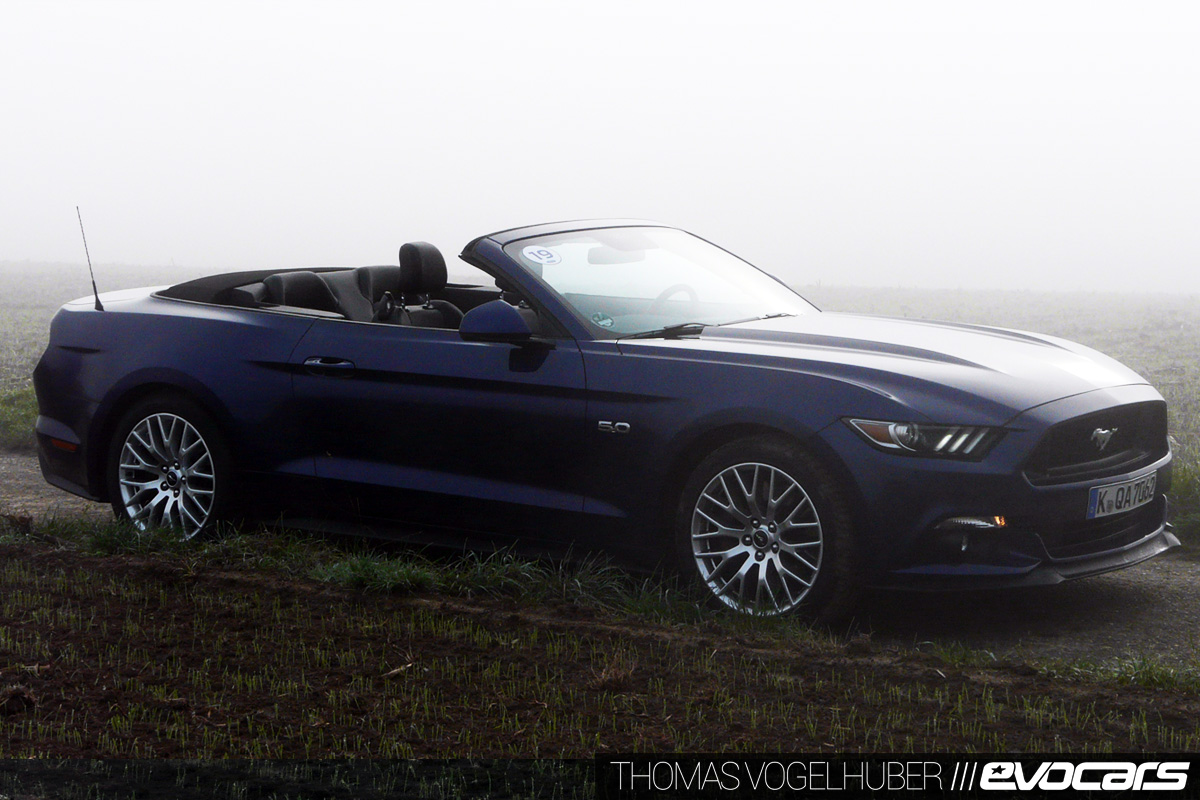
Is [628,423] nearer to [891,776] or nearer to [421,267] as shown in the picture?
[421,267]

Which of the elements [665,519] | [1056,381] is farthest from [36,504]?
[1056,381]

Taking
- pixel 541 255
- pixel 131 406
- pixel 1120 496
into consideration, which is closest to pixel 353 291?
pixel 131 406

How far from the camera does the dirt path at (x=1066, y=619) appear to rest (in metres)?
5.06

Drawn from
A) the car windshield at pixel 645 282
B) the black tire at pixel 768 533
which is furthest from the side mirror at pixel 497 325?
the black tire at pixel 768 533

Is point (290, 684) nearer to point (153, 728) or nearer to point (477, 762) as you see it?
point (153, 728)

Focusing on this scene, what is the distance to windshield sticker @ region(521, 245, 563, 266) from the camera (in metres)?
5.91

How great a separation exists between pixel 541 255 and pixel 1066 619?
2.71 meters

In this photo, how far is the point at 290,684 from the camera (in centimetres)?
446

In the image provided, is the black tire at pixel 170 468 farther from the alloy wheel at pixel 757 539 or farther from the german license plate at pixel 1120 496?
the german license plate at pixel 1120 496

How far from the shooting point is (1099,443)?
203 inches

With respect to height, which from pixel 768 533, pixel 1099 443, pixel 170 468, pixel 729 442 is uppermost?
pixel 729 442

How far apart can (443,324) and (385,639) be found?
8.23ft

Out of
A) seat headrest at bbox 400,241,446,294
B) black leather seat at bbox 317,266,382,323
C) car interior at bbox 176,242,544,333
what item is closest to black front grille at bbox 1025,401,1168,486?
car interior at bbox 176,242,544,333

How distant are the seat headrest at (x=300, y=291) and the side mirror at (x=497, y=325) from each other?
1714 millimetres
